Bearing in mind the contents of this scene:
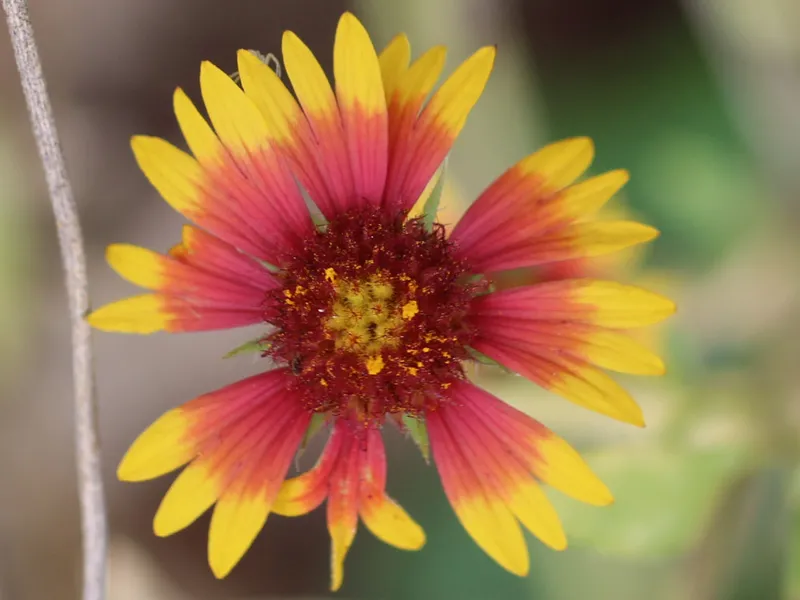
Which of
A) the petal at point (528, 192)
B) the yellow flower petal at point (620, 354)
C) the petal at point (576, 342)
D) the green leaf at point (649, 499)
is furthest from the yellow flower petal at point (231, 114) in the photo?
the green leaf at point (649, 499)

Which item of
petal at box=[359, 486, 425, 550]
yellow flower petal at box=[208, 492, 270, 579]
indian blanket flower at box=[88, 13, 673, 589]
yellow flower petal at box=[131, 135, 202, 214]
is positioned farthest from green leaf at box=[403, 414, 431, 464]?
yellow flower petal at box=[131, 135, 202, 214]

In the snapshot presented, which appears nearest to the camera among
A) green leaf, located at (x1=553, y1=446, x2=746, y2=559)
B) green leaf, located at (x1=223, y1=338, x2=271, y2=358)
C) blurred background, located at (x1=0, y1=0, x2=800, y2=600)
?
green leaf, located at (x1=223, y1=338, x2=271, y2=358)

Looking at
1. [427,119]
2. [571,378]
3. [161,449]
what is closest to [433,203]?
[427,119]

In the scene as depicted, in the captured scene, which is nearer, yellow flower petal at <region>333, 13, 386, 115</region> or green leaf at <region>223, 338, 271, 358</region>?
yellow flower petal at <region>333, 13, 386, 115</region>

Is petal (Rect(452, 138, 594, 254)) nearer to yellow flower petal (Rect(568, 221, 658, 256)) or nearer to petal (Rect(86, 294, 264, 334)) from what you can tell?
yellow flower petal (Rect(568, 221, 658, 256))

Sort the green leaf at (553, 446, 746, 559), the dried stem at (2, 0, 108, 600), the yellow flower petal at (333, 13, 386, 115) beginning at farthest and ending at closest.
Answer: the green leaf at (553, 446, 746, 559), the yellow flower petal at (333, 13, 386, 115), the dried stem at (2, 0, 108, 600)

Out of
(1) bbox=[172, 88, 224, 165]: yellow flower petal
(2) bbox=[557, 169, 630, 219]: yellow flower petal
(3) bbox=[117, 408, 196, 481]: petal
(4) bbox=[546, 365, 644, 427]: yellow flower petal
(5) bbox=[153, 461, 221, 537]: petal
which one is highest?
(1) bbox=[172, 88, 224, 165]: yellow flower petal
